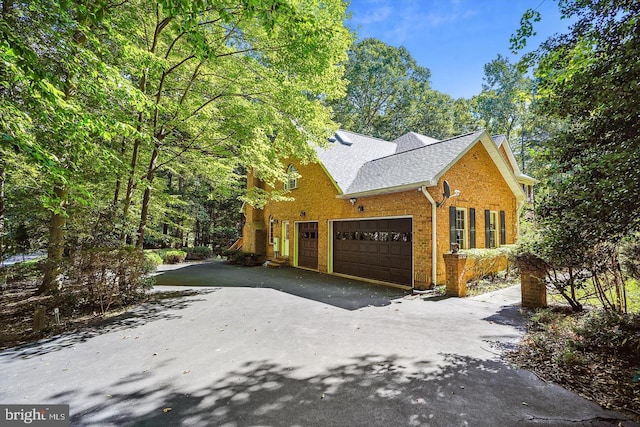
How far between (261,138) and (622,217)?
8965 mm

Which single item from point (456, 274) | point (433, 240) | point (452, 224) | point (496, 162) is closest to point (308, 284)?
point (433, 240)

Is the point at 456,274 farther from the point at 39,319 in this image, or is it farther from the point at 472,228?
the point at 39,319

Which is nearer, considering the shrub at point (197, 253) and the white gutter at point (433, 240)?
the white gutter at point (433, 240)

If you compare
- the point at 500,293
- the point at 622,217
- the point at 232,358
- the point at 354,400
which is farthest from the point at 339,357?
the point at 500,293

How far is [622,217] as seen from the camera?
3.50 metres

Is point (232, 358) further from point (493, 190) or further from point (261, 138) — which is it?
point (493, 190)

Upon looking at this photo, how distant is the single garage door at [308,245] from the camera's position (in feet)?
46.5

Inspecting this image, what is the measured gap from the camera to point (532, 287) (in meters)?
6.86

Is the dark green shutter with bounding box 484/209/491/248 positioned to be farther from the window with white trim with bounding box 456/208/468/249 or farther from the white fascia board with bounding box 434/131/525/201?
the white fascia board with bounding box 434/131/525/201

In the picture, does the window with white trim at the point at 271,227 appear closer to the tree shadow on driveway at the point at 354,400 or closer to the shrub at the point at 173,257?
the shrub at the point at 173,257

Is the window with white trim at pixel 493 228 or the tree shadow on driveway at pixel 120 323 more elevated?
the window with white trim at pixel 493 228

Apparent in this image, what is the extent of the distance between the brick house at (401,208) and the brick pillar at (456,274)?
0.62 meters
